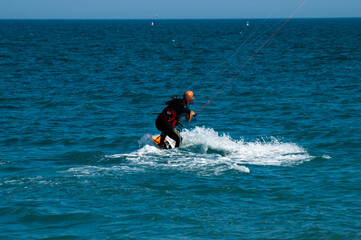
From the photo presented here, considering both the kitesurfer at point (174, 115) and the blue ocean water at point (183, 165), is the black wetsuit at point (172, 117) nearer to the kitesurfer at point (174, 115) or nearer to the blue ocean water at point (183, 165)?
the kitesurfer at point (174, 115)

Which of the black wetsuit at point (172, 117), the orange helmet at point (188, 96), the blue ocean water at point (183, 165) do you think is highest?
the orange helmet at point (188, 96)

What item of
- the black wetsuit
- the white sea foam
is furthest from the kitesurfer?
the white sea foam

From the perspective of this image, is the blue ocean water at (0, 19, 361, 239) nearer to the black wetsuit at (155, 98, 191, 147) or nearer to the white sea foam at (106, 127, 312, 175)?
the white sea foam at (106, 127, 312, 175)

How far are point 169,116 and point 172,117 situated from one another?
101 mm

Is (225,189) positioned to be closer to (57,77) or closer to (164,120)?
(164,120)

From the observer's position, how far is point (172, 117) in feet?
55.2

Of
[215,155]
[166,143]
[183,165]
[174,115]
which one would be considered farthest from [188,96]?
[183,165]

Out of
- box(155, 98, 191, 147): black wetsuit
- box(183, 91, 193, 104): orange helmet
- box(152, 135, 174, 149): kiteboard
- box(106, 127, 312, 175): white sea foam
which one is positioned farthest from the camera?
box(152, 135, 174, 149): kiteboard

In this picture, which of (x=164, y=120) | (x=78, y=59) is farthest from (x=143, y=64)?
(x=164, y=120)

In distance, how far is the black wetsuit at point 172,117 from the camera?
16.6 metres

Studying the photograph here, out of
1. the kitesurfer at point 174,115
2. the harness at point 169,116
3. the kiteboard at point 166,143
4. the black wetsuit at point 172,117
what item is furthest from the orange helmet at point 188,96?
the kiteboard at point 166,143

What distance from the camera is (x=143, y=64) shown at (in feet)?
158

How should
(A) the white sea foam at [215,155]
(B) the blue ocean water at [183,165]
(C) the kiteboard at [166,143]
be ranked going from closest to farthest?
(B) the blue ocean water at [183,165], (A) the white sea foam at [215,155], (C) the kiteboard at [166,143]

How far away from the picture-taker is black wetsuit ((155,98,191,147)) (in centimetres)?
1661
